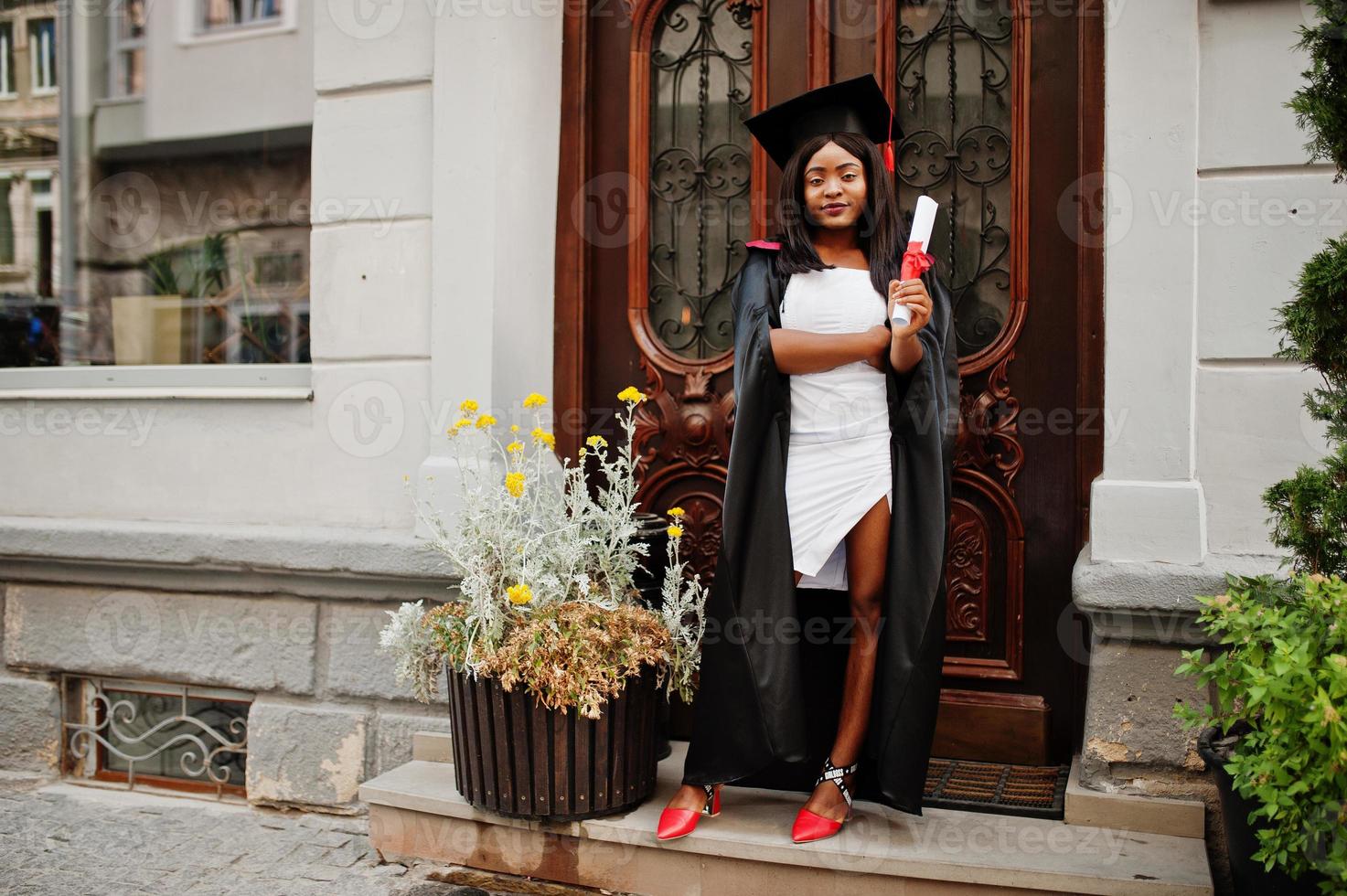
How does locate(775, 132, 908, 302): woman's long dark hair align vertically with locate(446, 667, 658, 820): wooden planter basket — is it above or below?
above

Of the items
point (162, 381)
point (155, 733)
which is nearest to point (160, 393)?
point (162, 381)

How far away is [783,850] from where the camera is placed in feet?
11.0

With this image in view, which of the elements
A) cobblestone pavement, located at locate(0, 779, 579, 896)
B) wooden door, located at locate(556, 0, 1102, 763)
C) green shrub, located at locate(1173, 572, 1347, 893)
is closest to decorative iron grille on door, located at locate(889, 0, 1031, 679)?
wooden door, located at locate(556, 0, 1102, 763)

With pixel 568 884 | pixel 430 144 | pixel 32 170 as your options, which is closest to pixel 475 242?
pixel 430 144

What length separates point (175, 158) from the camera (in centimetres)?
541

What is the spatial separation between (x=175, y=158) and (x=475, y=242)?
6.52 feet

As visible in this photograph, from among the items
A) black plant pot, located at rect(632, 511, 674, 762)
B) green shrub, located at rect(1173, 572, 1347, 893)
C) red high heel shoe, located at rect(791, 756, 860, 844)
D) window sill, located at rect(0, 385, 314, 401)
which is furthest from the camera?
window sill, located at rect(0, 385, 314, 401)

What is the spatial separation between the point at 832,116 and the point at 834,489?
1.12 metres

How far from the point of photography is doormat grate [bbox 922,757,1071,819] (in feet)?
12.0

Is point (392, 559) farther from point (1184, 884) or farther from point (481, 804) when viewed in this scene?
point (1184, 884)

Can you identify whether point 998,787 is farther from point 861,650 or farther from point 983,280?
point 983,280

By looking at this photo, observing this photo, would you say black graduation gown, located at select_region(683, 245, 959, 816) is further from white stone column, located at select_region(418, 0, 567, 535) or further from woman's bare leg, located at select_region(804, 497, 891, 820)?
white stone column, located at select_region(418, 0, 567, 535)

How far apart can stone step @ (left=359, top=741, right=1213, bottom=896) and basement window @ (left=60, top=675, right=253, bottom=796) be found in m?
1.25

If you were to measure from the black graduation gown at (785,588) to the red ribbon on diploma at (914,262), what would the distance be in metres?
0.26
